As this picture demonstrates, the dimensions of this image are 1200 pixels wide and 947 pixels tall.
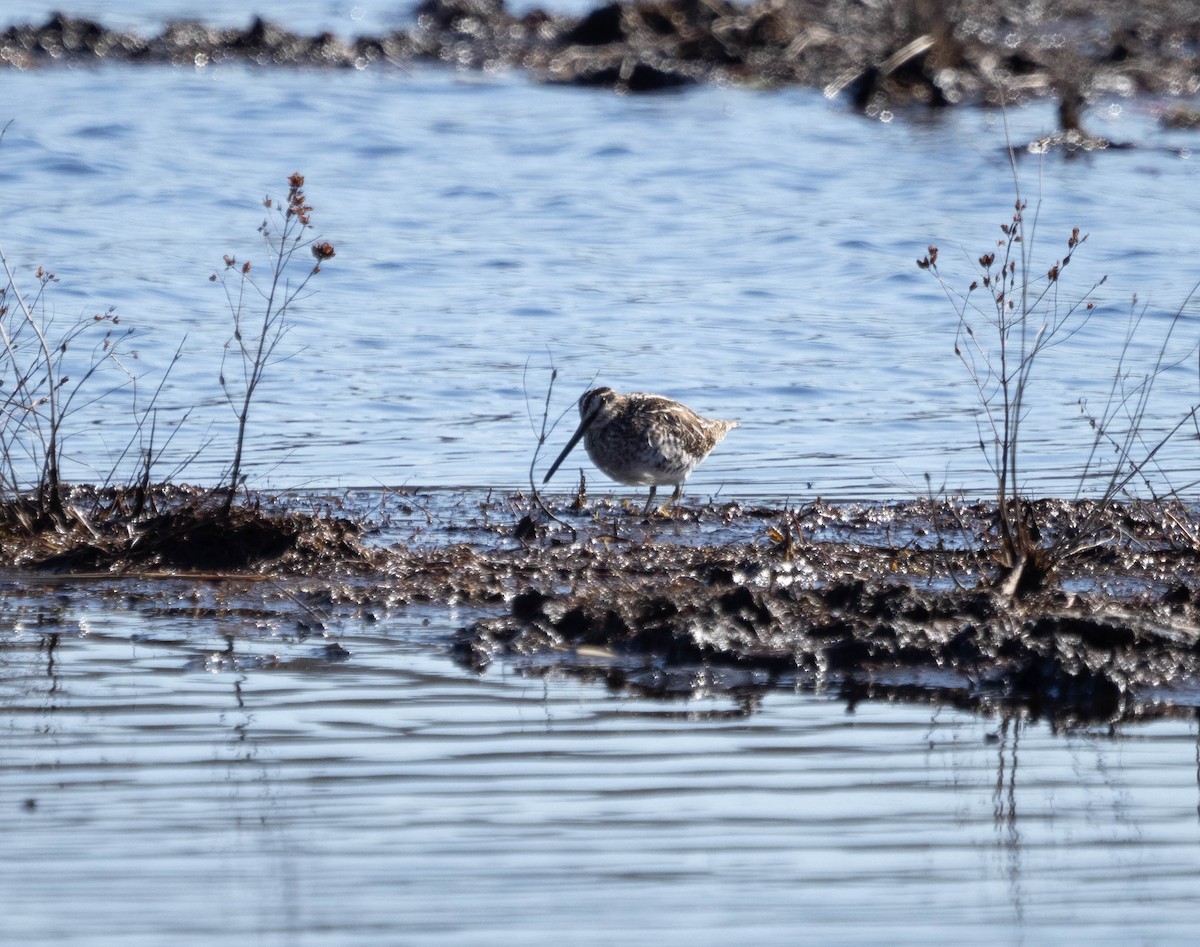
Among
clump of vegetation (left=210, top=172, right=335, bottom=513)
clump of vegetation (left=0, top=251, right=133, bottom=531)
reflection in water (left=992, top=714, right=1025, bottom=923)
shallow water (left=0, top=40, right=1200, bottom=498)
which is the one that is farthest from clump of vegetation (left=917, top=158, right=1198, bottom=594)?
clump of vegetation (left=0, top=251, right=133, bottom=531)

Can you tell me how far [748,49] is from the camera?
100ft

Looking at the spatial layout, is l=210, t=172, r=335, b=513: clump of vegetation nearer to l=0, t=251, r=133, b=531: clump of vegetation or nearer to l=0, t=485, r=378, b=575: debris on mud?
l=0, t=485, r=378, b=575: debris on mud

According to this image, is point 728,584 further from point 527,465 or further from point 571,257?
point 571,257

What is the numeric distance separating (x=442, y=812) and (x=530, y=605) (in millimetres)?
2037

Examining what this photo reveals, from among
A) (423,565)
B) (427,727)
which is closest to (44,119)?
(423,565)

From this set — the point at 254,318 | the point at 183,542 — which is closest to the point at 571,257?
the point at 254,318

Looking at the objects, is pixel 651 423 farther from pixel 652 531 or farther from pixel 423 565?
pixel 423 565

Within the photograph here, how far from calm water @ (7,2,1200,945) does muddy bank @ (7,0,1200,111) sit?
4.19 ft

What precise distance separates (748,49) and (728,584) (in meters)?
23.8

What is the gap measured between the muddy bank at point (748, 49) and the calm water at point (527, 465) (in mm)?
1278

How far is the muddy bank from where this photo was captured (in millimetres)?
28250

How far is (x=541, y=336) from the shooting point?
14.8m

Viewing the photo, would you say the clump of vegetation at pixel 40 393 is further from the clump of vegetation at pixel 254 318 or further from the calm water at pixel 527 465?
the clump of vegetation at pixel 254 318

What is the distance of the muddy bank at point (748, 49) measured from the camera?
28.2 metres
